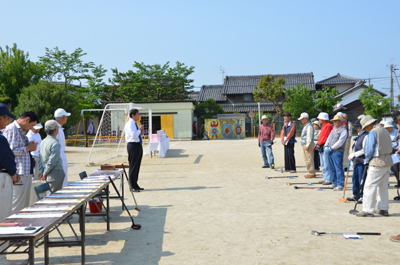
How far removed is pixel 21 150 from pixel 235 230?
9.68 ft

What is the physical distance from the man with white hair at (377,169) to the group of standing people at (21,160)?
4.52 m

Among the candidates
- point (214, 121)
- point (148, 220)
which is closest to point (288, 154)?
point (148, 220)

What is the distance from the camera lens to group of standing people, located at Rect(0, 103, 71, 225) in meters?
3.82

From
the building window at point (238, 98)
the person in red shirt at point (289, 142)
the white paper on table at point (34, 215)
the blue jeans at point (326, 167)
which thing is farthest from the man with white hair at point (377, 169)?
the building window at point (238, 98)

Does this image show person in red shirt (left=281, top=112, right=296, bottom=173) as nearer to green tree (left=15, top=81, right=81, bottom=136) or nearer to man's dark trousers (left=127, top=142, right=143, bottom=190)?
man's dark trousers (left=127, top=142, right=143, bottom=190)

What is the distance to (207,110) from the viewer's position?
120 ft

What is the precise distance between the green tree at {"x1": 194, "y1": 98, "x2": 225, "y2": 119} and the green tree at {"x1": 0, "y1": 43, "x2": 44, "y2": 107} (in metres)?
16.3

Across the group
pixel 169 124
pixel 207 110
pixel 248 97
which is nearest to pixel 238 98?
pixel 248 97

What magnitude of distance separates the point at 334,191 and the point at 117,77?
32.5 meters

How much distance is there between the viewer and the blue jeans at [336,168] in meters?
7.30

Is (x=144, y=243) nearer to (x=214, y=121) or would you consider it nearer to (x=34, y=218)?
(x=34, y=218)

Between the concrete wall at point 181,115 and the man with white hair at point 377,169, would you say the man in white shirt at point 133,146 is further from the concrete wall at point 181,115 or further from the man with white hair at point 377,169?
the concrete wall at point 181,115

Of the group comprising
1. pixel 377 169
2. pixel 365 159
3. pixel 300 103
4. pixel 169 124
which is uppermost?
pixel 300 103

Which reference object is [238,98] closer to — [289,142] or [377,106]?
[377,106]
